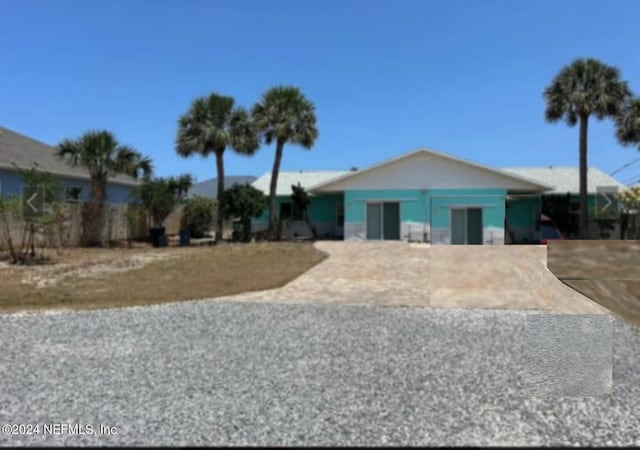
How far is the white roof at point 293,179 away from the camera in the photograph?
31.3m

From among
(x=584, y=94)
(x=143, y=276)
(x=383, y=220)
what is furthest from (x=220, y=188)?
(x=584, y=94)

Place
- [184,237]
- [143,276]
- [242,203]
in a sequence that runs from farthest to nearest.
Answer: [184,237] < [242,203] < [143,276]

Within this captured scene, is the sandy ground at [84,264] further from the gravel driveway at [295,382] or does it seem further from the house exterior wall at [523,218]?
the house exterior wall at [523,218]

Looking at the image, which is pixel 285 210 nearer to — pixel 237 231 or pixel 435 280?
pixel 237 231

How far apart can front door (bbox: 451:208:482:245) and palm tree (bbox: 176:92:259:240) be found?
2172cm

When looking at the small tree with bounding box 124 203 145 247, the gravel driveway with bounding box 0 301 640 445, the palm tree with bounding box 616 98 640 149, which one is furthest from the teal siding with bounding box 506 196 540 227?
the palm tree with bounding box 616 98 640 149

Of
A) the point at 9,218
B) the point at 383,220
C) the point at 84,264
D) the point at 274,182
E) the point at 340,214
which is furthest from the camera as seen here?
the point at 340,214

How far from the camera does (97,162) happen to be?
2102 centimetres

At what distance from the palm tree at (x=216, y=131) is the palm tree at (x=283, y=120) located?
2.96 feet

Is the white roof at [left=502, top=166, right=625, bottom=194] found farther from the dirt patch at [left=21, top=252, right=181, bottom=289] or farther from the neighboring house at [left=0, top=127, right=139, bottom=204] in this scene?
the neighboring house at [left=0, top=127, right=139, bottom=204]

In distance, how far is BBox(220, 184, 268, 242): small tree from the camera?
25.5 meters

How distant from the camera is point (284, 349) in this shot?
656cm

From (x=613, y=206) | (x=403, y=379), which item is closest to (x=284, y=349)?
(x=403, y=379)

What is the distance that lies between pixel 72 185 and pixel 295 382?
23700 millimetres
